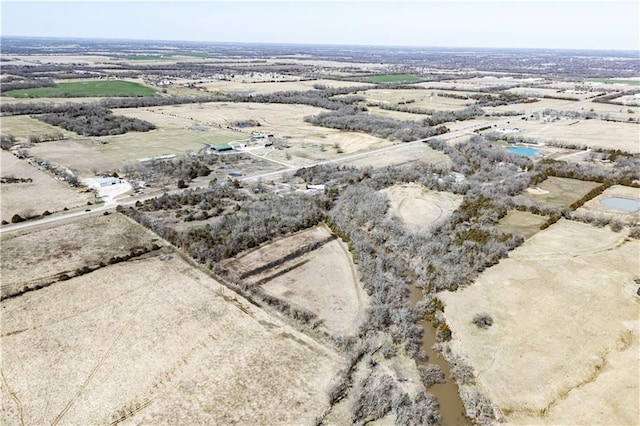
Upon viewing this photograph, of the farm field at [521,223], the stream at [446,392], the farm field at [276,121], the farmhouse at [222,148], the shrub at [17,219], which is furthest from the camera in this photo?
the farm field at [276,121]

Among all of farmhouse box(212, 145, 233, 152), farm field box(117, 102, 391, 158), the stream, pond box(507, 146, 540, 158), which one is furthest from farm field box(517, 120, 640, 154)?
the stream

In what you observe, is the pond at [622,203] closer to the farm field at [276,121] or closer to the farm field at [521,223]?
the farm field at [521,223]

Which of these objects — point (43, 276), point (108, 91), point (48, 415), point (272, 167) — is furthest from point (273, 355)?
point (108, 91)

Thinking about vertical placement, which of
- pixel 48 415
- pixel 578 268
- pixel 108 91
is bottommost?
pixel 48 415

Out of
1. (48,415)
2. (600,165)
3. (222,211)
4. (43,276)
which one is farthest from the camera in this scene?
(600,165)

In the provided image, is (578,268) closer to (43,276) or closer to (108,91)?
(43,276)

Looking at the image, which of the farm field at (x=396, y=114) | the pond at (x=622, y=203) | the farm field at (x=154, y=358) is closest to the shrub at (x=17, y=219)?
the farm field at (x=154, y=358)
